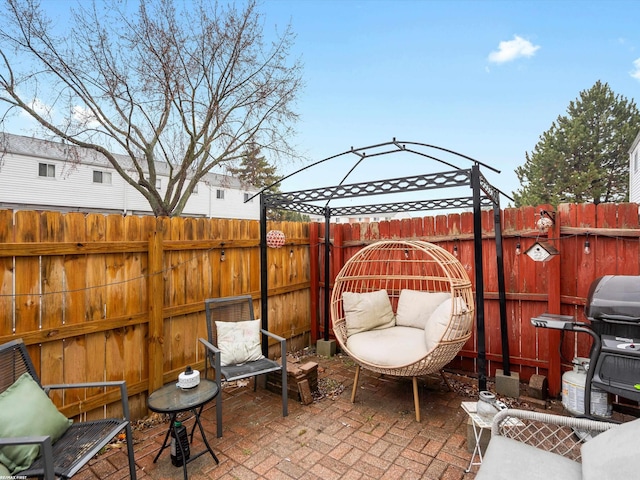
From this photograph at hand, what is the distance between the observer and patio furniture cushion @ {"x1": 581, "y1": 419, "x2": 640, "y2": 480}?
1249mm

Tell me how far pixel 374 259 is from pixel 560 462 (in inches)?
133

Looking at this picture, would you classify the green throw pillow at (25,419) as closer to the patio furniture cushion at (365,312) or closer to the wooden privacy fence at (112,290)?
the wooden privacy fence at (112,290)

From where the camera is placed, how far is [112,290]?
2.78m

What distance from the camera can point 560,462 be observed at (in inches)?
63.3

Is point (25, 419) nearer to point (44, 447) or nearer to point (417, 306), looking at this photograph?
point (44, 447)

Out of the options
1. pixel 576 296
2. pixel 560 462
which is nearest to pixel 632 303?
pixel 576 296

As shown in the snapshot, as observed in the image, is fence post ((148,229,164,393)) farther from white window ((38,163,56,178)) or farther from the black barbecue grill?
white window ((38,163,56,178))

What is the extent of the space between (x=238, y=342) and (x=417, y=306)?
219cm

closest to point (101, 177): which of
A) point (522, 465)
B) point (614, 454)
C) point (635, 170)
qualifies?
point (522, 465)

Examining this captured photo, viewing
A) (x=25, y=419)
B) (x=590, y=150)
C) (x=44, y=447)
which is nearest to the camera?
(x=44, y=447)

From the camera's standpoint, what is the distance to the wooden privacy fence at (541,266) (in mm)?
3051

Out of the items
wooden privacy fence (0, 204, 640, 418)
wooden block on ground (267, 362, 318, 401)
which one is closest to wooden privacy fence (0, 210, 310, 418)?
wooden privacy fence (0, 204, 640, 418)

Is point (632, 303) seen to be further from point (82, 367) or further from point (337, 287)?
point (82, 367)

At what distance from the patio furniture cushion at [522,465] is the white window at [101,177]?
51.3ft
